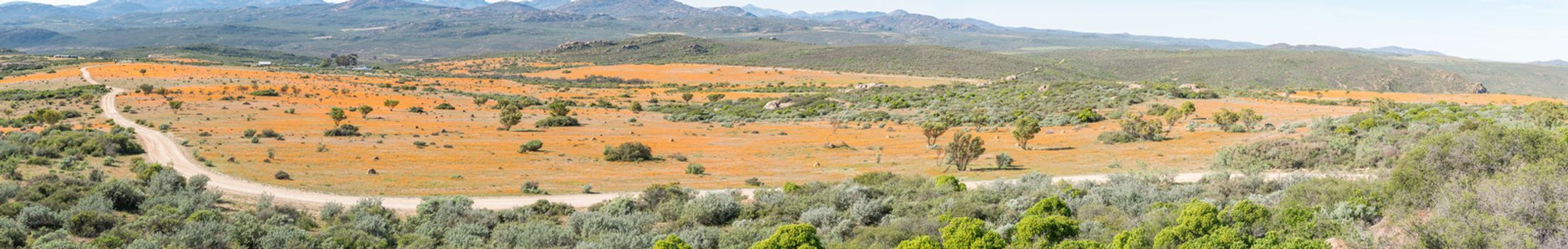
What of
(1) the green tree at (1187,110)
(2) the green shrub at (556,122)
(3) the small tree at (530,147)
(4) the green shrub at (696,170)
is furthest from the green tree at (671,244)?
(2) the green shrub at (556,122)

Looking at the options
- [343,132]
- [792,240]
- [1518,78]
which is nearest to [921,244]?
[792,240]

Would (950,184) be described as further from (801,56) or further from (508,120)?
(801,56)

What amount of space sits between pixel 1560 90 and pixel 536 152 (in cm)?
14964

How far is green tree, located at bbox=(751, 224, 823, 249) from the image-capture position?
37.8 ft

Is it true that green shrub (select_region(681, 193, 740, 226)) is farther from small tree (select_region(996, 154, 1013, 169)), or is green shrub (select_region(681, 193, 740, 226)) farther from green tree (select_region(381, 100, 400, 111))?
green tree (select_region(381, 100, 400, 111))

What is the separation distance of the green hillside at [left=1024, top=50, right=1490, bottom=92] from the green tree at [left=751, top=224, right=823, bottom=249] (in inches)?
3765

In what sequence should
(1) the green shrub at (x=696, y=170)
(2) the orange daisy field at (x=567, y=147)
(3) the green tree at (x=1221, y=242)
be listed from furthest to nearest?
1. (1) the green shrub at (x=696, y=170)
2. (2) the orange daisy field at (x=567, y=147)
3. (3) the green tree at (x=1221, y=242)

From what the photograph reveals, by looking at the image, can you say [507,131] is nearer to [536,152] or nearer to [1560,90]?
[536,152]

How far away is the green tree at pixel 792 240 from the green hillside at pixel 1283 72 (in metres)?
95.6

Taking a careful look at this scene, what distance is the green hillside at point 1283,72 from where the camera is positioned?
9462 cm

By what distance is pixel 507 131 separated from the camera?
42.7m

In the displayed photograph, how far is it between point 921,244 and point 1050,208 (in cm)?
410

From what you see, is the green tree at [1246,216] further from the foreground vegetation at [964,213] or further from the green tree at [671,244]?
the green tree at [671,244]

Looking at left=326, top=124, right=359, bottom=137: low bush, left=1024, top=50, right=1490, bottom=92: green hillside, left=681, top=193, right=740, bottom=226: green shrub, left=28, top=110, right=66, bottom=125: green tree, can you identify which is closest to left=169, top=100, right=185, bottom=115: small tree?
left=28, top=110, right=66, bottom=125: green tree
